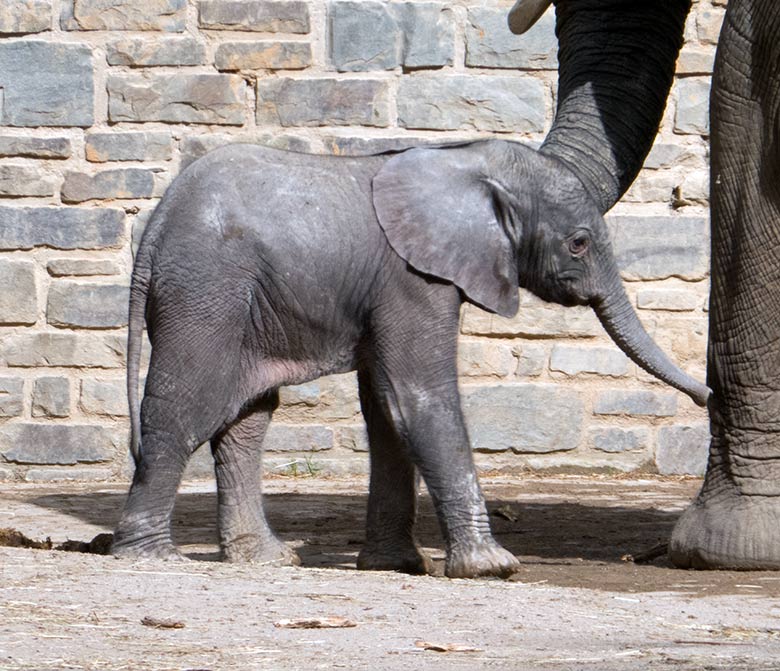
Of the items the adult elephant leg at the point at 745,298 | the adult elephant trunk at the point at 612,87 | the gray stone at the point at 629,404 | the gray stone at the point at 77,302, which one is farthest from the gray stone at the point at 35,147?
the adult elephant leg at the point at 745,298

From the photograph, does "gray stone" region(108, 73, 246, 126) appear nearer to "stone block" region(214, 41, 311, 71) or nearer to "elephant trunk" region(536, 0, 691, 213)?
"stone block" region(214, 41, 311, 71)

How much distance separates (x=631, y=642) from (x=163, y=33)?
519 centimetres

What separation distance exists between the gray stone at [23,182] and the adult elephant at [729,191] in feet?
11.2

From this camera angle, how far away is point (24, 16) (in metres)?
8.70

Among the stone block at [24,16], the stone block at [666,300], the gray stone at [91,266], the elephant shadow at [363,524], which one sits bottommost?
the elephant shadow at [363,524]

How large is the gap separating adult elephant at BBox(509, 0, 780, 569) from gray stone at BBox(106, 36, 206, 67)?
10.1 feet

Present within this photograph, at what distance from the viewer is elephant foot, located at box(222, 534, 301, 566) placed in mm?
5824

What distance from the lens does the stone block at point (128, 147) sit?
8703 mm

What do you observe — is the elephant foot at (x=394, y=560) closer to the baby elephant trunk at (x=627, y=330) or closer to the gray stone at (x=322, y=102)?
the baby elephant trunk at (x=627, y=330)

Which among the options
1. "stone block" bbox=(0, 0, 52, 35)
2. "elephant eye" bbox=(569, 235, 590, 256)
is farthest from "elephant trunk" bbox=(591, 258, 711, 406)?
"stone block" bbox=(0, 0, 52, 35)

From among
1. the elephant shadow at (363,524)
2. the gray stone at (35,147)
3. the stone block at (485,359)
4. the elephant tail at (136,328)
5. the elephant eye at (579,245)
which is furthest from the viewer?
the stone block at (485,359)

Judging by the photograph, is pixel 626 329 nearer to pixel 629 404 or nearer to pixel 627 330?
pixel 627 330

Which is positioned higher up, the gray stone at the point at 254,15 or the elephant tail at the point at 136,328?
the gray stone at the point at 254,15

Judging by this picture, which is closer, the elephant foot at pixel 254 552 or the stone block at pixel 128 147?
the elephant foot at pixel 254 552
